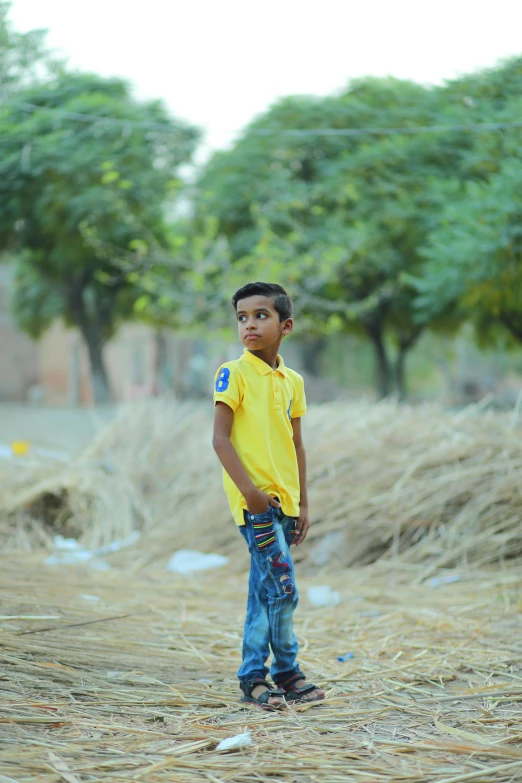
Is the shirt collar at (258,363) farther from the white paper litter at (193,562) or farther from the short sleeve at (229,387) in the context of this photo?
the white paper litter at (193,562)

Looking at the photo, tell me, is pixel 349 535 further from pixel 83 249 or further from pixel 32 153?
pixel 83 249

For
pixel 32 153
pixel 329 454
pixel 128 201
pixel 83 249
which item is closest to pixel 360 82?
pixel 128 201

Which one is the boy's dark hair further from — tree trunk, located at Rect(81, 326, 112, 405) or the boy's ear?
tree trunk, located at Rect(81, 326, 112, 405)

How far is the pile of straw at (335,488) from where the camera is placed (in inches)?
174

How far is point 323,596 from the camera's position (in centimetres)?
388

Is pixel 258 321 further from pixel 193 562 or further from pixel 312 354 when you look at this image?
pixel 312 354

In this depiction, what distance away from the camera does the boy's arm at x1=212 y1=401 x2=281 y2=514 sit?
2338 mm

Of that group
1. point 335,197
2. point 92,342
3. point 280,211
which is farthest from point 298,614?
point 92,342

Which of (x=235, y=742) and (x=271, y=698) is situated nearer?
(x=235, y=742)

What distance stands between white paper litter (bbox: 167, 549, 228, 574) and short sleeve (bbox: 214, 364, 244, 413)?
2.35 m

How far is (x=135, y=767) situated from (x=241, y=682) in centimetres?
62

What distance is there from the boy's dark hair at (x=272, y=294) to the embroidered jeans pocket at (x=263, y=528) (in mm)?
534

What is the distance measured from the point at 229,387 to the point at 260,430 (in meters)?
0.14

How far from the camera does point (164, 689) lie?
2.43m
